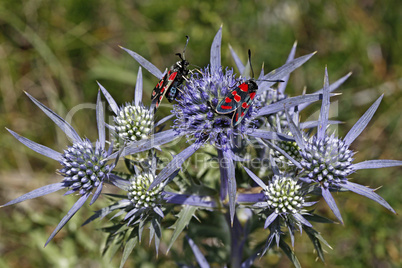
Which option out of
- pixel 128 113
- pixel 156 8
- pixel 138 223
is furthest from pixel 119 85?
pixel 138 223

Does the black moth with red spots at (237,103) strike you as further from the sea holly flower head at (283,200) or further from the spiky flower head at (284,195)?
the spiky flower head at (284,195)

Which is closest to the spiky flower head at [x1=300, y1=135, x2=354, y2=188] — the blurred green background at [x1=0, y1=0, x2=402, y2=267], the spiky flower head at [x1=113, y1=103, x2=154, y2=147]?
the spiky flower head at [x1=113, y1=103, x2=154, y2=147]

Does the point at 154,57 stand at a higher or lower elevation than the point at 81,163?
higher

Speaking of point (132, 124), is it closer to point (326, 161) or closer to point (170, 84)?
point (170, 84)

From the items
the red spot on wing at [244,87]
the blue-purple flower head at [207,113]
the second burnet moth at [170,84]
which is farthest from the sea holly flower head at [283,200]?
the second burnet moth at [170,84]

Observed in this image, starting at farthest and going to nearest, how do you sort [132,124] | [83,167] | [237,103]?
[132,124] < [83,167] < [237,103]

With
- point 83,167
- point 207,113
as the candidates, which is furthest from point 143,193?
point 207,113

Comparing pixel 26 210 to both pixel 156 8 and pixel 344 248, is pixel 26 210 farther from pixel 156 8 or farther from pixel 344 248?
pixel 344 248
